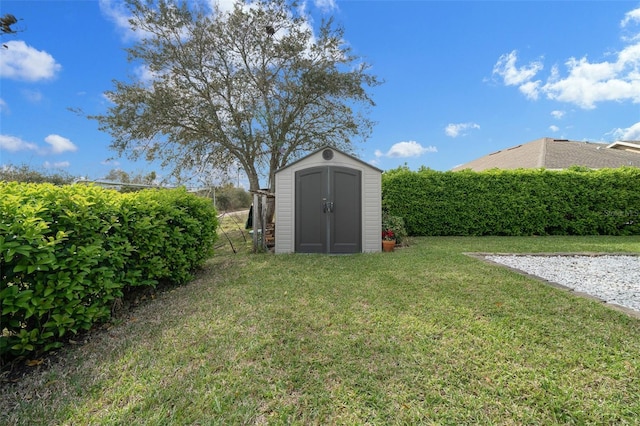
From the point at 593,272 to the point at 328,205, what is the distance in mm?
5002

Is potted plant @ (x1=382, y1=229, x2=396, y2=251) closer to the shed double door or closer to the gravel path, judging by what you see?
the shed double door

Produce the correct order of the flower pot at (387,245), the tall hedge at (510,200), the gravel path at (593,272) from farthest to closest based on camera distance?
1. the tall hedge at (510,200)
2. the flower pot at (387,245)
3. the gravel path at (593,272)

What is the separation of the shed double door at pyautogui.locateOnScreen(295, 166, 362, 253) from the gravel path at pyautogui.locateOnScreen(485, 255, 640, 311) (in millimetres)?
3030

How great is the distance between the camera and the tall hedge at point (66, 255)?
197cm

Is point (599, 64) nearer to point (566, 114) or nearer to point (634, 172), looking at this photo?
point (566, 114)

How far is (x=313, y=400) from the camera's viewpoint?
5.41 feet

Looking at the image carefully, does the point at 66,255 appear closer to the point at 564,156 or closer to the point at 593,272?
the point at 593,272

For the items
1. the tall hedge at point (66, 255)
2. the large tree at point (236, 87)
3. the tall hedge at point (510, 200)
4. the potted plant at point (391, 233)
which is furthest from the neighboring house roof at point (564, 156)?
the tall hedge at point (66, 255)

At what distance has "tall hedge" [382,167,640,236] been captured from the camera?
9.19 m

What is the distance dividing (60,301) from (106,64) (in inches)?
356

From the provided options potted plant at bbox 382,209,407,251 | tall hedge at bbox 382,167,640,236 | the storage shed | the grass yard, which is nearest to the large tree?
tall hedge at bbox 382,167,640,236

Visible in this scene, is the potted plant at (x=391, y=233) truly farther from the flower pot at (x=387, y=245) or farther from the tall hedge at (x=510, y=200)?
the tall hedge at (x=510, y=200)

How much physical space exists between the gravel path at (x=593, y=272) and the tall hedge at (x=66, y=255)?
5535 millimetres

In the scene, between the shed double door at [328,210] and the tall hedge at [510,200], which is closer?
the shed double door at [328,210]
